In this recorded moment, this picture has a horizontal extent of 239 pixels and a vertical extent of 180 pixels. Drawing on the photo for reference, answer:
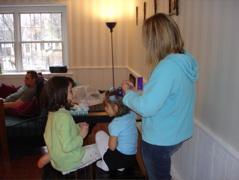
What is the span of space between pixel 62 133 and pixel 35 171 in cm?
139

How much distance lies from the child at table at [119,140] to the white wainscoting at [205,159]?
0.48 metres

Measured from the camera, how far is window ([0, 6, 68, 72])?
514 centimetres

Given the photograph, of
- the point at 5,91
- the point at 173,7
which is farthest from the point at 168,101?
the point at 5,91

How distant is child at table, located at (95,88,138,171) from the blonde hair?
51 centimetres

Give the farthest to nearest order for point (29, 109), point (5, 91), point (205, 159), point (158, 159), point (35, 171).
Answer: point (5, 91) → point (29, 109) → point (35, 171) → point (205, 159) → point (158, 159)

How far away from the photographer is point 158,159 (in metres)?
1.35

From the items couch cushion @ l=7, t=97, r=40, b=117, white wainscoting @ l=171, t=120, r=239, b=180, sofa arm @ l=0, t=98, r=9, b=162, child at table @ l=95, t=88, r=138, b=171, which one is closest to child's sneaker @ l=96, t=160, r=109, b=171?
child at table @ l=95, t=88, r=138, b=171

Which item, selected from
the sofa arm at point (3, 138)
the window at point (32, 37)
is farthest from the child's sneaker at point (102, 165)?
the window at point (32, 37)

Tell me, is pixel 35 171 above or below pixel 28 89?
below

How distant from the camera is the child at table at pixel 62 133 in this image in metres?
1.59

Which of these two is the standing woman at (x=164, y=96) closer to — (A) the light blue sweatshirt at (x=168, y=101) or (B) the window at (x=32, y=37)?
(A) the light blue sweatshirt at (x=168, y=101)

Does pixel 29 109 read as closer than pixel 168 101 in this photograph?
No

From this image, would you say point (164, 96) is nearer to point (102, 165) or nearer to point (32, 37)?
point (102, 165)

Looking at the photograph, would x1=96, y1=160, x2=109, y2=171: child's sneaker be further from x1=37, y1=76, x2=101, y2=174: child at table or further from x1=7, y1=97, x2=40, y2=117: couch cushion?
x1=7, y1=97, x2=40, y2=117: couch cushion
